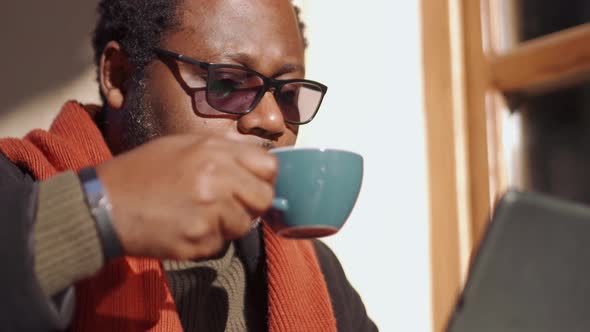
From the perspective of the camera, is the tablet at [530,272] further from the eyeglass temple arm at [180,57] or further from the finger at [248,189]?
the eyeglass temple arm at [180,57]

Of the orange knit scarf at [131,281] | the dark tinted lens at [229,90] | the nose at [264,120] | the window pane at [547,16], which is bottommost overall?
the orange knit scarf at [131,281]

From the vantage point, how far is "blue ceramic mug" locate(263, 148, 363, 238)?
604 millimetres

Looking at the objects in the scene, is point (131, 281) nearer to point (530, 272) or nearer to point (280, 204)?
point (280, 204)

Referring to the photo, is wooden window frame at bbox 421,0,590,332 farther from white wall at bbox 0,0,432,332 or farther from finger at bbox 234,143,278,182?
finger at bbox 234,143,278,182

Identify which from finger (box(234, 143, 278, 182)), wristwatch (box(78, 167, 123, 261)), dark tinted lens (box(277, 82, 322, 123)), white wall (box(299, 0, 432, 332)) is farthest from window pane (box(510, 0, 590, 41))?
wristwatch (box(78, 167, 123, 261))

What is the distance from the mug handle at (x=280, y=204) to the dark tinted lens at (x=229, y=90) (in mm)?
384

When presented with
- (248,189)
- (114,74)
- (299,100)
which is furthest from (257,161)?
(114,74)

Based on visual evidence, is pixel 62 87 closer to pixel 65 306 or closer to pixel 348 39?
pixel 348 39

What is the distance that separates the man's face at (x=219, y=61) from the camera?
3.19ft

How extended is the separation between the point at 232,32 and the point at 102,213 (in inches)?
22.9

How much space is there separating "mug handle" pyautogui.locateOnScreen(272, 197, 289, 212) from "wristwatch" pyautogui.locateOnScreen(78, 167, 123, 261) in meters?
0.17

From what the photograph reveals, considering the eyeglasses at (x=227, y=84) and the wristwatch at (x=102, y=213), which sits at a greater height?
the eyeglasses at (x=227, y=84)

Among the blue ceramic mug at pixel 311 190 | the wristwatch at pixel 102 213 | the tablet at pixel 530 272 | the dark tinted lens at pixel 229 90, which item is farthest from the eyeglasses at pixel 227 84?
the tablet at pixel 530 272

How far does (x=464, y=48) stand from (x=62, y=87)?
99 centimetres
